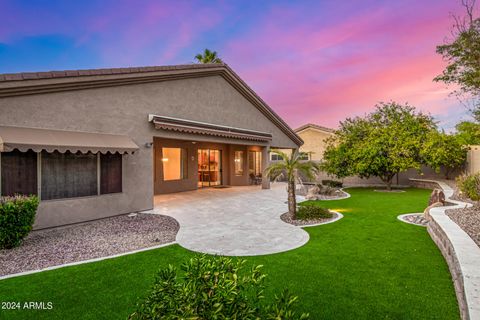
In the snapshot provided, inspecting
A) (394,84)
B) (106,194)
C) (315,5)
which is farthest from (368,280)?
(394,84)

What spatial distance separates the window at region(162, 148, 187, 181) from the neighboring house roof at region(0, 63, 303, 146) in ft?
22.7

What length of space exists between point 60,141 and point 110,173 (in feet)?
9.35

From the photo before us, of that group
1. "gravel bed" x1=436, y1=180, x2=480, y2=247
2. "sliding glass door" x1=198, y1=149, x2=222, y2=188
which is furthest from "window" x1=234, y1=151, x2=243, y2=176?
"gravel bed" x1=436, y1=180, x2=480, y2=247

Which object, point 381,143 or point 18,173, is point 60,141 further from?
point 381,143

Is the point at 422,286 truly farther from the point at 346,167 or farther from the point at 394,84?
the point at 394,84

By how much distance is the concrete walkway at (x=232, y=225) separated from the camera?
8359mm

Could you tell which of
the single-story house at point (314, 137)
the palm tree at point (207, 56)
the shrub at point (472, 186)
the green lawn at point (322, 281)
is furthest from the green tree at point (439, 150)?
the palm tree at point (207, 56)

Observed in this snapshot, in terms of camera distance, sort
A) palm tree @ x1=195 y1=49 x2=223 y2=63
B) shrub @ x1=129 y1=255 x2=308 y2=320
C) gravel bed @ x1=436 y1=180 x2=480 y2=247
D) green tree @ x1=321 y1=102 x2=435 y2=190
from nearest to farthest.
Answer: shrub @ x1=129 y1=255 x2=308 y2=320 → gravel bed @ x1=436 y1=180 x2=480 y2=247 → green tree @ x1=321 y1=102 x2=435 y2=190 → palm tree @ x1=195 y1=49 x2=223 y2=63

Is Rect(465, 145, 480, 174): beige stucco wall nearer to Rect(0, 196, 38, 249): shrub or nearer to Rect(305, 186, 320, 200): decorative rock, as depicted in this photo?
Rect(305, 186, 320, 200): decorative rock

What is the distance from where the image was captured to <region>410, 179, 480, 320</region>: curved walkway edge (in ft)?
13.4

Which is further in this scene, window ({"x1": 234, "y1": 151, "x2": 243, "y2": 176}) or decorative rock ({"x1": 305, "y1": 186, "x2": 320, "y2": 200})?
window ({"x1": 234, "y1": 151, "x2": 243, "y2": 176})

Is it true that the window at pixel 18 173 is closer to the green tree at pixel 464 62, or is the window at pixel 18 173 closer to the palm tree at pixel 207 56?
the green tree at pixel 464 62

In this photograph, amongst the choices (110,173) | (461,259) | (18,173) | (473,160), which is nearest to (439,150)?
(473,160)

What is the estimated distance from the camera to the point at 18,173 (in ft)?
32.1
